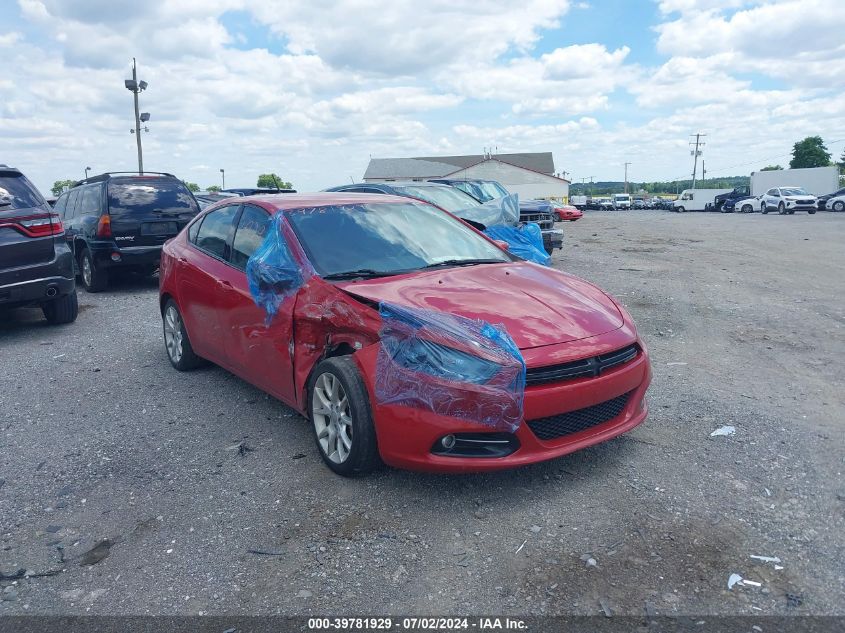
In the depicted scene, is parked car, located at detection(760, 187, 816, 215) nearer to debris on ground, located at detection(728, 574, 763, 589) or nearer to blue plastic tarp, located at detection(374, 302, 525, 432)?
blue plastic tarp, located at detection(374, 302, 525, 432)

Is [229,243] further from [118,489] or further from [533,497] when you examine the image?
[533,497]

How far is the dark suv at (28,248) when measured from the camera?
7.20 m

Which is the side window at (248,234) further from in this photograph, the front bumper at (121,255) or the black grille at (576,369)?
the front bumper at (121,255)

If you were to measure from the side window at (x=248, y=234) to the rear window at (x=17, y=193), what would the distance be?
3618mm

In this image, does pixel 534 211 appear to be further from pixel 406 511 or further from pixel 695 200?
pixel 695 200

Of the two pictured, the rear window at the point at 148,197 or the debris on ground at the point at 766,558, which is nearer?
the debris on ground at the point at 766,558

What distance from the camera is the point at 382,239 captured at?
471 cm

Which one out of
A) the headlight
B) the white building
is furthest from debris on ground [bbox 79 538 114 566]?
the white building

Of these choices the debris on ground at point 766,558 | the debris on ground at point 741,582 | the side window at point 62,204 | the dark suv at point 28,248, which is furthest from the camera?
the side window at point 62,204

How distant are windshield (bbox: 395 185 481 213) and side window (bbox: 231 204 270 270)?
6.66m

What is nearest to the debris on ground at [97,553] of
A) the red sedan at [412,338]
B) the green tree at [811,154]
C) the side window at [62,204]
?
the red sedan at [412,338]

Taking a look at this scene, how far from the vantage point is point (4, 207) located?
725 centimetres

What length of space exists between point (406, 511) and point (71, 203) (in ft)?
33.9

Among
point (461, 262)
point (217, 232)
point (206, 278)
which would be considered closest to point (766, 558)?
point (461, 262)
